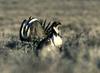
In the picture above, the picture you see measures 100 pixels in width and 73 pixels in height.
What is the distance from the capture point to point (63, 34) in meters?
15.8

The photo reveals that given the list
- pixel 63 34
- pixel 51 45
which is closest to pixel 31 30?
pixel 51 45

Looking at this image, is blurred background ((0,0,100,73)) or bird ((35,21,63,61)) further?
bird ((35,21,63,61))

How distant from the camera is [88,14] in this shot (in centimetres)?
2769

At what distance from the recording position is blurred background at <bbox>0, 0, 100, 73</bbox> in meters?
7.07

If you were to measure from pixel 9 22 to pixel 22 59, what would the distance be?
16367 millimetres

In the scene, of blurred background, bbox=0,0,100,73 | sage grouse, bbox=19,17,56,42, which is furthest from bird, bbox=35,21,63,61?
sage grouse, bbox=19,17,56,42

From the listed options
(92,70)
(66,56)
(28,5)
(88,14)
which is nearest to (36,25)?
(66,56)

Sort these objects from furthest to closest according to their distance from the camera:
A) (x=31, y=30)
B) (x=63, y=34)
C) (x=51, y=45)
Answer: (x=63, y=34), (x=31, y=30), (x=51, y=45)

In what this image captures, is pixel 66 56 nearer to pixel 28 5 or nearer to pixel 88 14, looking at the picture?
pixel 88 14

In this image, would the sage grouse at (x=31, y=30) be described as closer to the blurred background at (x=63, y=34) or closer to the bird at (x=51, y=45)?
the blurred background at (x=63, y=34)

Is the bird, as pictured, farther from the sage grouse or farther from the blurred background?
the sage grouse

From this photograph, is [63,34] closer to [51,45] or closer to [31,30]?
[31,30]

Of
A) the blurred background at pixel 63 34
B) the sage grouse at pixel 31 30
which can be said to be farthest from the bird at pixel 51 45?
the sage grouse at pixel 31 30

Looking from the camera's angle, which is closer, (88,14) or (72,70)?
(72,70)
